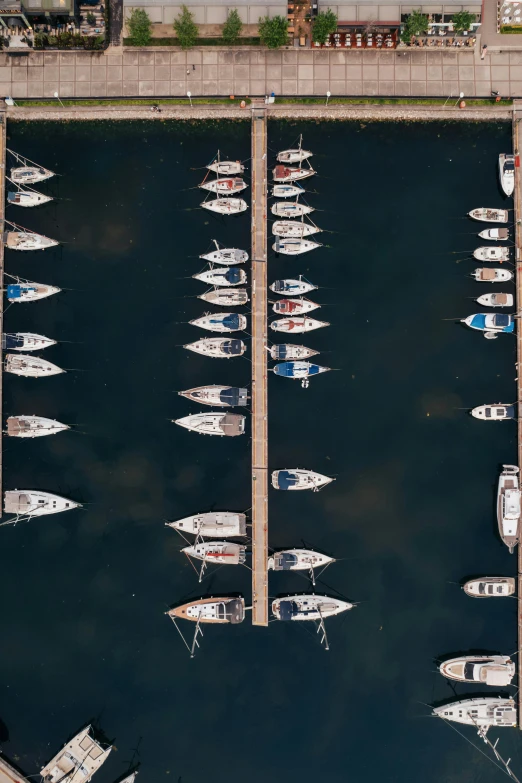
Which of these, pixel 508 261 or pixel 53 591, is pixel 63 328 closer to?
pixel 53 591

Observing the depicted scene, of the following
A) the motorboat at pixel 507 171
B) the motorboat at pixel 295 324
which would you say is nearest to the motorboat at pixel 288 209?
the motorboat at pixel 295 324

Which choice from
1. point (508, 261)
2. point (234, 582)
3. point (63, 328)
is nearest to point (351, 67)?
point (508, 261)

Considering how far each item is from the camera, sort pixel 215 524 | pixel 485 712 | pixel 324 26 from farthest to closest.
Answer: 1. pixel 215 524
2. pixel 485 712
3. pixel 324 26

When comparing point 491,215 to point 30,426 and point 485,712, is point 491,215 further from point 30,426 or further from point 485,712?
point 30,426

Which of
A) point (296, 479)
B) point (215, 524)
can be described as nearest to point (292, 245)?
point (296, 479)

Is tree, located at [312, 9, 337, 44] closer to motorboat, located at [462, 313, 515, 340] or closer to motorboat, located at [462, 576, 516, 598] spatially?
motorboat, located at [462, 313, 515, 340]

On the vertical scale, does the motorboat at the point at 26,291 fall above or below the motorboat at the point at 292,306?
above

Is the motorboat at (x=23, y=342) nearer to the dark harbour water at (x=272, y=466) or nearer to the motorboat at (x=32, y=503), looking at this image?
the dark harbour water at (x=272, y=466)
